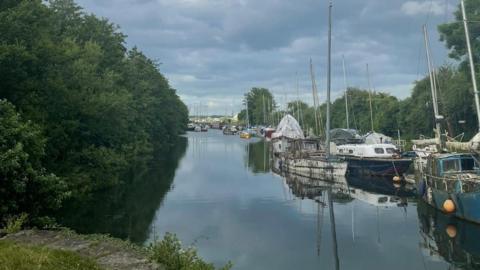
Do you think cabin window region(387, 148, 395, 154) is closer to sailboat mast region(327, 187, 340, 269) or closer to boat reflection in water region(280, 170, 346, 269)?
boat reflection in water region(280, 170, 346, 269)

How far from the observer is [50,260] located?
1005 centimetres

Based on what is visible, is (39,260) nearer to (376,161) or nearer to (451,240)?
(451,240)

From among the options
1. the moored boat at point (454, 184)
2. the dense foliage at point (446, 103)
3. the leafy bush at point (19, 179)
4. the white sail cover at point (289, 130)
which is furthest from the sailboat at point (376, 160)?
the leafy bush at point (19, 179)

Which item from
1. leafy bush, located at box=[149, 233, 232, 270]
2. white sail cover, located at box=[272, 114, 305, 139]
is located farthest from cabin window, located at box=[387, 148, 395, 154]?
leafy bush, located at box=[149, 233, 232, 270]

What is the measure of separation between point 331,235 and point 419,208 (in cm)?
1036

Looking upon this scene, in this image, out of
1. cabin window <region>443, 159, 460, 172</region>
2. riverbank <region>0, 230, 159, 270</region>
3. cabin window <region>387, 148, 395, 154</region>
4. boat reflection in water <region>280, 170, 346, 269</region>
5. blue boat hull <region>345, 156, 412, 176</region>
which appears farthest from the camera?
cabin window <region>387, 148, 395, 154</region>

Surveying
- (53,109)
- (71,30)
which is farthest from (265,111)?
(53,109)

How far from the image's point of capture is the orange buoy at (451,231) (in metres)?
25.9

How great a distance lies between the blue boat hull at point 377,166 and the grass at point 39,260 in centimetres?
4161

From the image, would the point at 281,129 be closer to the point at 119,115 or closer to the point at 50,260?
the point at 119,115

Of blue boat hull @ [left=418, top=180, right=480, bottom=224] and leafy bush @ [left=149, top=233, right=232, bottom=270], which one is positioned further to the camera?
blue boat hull @ [left=418, top=180, right=480, bottom=224]

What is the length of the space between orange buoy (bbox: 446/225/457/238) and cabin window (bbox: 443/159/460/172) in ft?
14.2

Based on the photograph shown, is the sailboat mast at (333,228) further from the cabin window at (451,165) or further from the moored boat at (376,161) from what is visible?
the moored boat at (376,161)

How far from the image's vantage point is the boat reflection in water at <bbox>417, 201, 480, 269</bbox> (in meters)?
22.3
